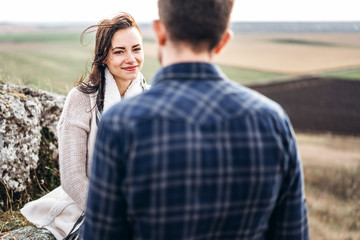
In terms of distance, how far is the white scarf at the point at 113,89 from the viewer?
270 centimetres

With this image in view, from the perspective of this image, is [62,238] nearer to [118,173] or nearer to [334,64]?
[118,173]

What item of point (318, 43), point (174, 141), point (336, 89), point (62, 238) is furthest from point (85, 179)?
point (318, 43)

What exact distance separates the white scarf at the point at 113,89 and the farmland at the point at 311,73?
0.96 ft

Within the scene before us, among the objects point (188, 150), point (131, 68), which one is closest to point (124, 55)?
point (131, 68)

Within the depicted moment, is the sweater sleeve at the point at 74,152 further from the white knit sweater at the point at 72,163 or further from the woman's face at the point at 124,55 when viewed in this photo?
the woman's face at the point at 124,55

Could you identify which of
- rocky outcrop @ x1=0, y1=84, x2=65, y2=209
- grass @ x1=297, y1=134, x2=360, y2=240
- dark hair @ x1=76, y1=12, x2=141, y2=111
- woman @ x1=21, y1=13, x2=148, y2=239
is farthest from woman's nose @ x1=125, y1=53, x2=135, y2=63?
grass @ x1=297, y1=134, x2=360, y2=240

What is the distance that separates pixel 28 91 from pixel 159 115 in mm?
3162

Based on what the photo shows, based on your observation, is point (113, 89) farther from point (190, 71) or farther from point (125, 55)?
point (190, 71)

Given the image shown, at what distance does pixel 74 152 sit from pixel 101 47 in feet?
2.90

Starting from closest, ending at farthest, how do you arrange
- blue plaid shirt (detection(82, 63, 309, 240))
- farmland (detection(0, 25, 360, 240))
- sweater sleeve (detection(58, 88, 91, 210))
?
blue plaid shirt (detection(82, 63, 309, 240)), sweater sleeve (detection(58, 88, 91, 210)), farmland (detection(0, 25, 360, 240))

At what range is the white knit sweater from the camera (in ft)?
8.32

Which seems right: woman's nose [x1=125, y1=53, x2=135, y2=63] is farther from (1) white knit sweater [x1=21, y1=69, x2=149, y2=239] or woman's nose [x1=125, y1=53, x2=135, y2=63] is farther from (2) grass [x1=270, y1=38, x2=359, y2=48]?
(2) grass [x1=270, y1=38, x2=359, y2=48]

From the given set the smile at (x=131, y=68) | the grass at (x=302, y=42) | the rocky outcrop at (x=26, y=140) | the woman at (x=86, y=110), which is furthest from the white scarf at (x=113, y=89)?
the grass at (x=302, y=42)

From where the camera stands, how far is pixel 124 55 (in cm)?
281
